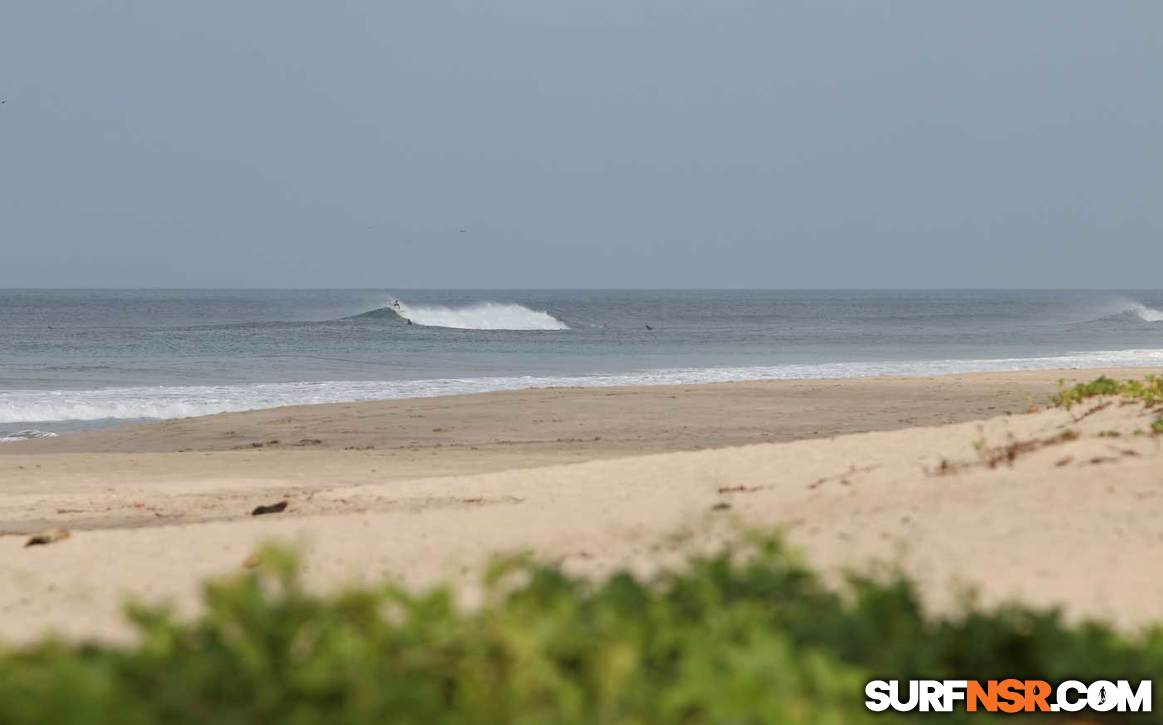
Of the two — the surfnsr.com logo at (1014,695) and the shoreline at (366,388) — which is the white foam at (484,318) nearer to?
the shoreline at (366,388)

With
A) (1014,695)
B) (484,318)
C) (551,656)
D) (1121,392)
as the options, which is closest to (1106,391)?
(1121,392)

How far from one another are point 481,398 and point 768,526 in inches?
544

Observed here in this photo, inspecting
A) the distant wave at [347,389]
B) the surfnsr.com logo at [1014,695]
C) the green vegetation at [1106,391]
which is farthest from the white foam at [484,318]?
the surfnsr.com logo at [1014,695]

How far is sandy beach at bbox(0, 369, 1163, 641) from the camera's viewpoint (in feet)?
20.1

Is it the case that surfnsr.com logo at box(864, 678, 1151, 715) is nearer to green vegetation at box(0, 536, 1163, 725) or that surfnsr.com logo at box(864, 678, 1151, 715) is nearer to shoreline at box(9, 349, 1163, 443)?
green vegetation at box(0, 536, 1163, 725)

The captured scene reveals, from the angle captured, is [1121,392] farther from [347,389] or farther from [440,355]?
[440,355]

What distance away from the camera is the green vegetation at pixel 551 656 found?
3.02 m

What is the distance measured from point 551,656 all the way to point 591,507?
519 cm

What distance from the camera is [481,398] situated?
20797 mm

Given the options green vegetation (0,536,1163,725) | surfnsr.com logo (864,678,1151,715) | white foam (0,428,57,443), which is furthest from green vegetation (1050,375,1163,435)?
white foam (0,428,57,443)

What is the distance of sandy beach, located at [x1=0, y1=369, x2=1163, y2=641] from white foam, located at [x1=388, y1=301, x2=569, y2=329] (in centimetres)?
4807

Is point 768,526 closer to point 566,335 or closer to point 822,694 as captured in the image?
point 822,694

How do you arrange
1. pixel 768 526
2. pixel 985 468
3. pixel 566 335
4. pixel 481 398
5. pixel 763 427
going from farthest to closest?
pixel 566 335 → pixel 481 398 → pixel 763 427 → pixel 985 468 → pixel 768 526

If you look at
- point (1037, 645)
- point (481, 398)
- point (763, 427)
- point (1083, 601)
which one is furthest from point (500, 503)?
point (481, 398)
